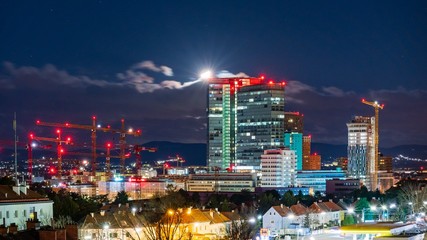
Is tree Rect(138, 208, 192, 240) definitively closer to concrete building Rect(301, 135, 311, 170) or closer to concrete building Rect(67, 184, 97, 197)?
concrete building Rect(67, 184, 97, 197)

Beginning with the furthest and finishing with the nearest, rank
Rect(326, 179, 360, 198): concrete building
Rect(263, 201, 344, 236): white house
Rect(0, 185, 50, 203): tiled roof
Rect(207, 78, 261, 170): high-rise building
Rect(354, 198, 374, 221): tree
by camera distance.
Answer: Rect(207, 78, 261, 170): high-rise building, Rect(326, 179, 360, 198): concrete building, Rect(354, 198, 374, 221): tree, Rect(263, 201, 344, 236): white house, Rect(0, 185, 50, 203): tiled roof

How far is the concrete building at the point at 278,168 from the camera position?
128 m

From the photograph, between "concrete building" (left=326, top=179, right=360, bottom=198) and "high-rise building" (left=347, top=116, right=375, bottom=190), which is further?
"high-rise building" (left=347, top=116, right=375, bottom=190)

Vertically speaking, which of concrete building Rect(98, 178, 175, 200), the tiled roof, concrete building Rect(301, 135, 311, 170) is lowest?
concrete building Rect(98, 178, 175, 200)

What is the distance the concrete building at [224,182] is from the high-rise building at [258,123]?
1633 centimetres

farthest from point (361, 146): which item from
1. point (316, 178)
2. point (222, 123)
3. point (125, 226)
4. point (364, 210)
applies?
point (125, 226)

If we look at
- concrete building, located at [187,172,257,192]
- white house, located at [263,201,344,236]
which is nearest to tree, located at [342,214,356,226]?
white house, located at [263,201,344,236]

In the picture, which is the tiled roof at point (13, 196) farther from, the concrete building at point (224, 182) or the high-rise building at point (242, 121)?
the high-rise building at point (242, 121)

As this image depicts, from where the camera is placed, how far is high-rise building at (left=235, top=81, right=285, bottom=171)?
150 m

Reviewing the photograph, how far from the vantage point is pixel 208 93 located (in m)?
161

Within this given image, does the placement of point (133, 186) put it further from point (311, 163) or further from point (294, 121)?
point (311, 163)

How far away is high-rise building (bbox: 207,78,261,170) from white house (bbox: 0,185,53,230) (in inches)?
4818

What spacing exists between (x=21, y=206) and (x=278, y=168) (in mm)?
99830

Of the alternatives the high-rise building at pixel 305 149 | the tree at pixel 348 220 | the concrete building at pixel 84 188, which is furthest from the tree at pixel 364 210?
the high-rise building at pixel 305 149
